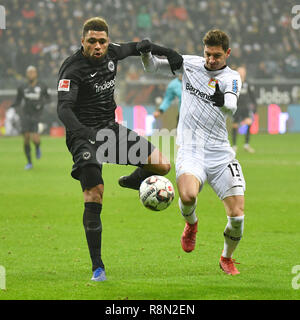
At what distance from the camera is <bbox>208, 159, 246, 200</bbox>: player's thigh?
22.0 feet

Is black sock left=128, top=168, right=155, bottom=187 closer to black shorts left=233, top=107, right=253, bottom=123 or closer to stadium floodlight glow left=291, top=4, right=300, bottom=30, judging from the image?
black shorts left=233, top=107, right=253, bottom=123

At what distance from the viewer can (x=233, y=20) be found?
31078 millimetres

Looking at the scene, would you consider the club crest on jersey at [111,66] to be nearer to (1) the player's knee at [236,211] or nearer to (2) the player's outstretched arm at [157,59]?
(2) the player's outstretched arm at [157,59]

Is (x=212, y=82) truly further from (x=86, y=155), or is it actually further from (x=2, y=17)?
(x=2, y=17)

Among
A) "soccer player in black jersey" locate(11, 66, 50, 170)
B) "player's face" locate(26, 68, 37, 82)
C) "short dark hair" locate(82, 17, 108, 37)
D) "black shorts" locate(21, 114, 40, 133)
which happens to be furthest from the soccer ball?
"player's face" locate(26, 68, 37, 82)

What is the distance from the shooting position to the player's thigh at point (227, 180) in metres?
6.71

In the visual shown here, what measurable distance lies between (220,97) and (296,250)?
2.42 m

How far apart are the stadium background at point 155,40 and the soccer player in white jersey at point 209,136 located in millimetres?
18106

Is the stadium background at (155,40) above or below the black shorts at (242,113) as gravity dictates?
above

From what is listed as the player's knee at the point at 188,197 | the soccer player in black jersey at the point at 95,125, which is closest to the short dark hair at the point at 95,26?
the soccer player in black jersey at the point at 95,125

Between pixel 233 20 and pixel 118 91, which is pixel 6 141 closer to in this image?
pixel 118 91

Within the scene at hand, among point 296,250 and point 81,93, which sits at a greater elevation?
point 81,93

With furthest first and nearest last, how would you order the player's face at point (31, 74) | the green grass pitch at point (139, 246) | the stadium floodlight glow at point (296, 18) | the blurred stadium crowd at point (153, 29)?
the stadium floodlight glow at point (296, 18) < the blurred stadium crowd at point (153, 29) < the player's face at point (31, 74) < the green grass pitch at point (139, 246)
